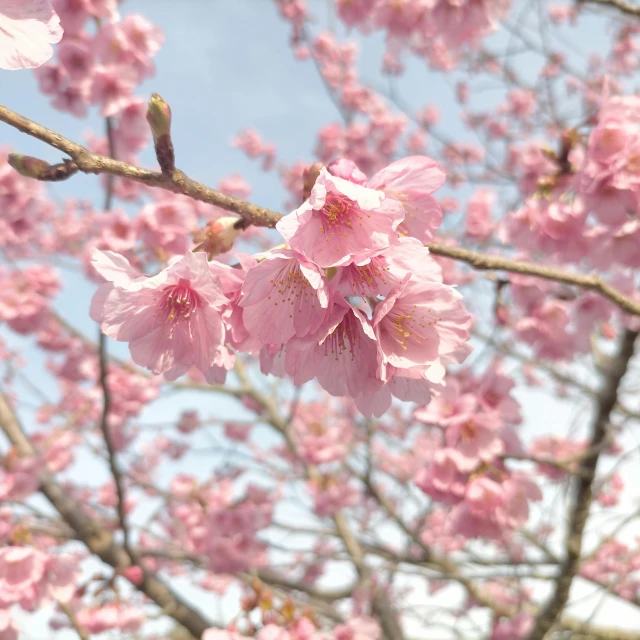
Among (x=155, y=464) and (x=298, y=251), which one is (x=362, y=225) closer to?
(x=298, y=251)

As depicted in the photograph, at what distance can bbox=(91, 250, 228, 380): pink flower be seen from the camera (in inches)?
41.3

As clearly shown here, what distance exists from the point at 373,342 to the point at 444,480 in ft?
3.85

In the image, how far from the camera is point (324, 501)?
4.77 meters

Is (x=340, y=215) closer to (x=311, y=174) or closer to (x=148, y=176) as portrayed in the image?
(x=311, y=174)

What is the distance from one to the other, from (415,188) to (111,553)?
2897 mm

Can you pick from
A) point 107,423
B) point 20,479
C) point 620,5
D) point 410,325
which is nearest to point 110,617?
point 20,479

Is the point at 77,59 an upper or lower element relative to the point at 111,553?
upper

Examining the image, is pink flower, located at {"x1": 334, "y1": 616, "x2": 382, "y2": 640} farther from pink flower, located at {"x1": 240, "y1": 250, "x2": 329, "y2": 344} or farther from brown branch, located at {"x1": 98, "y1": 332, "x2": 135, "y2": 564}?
pink flower, located at {"x1": 240, "y1": 250, "x2": 329, "y2": 344}

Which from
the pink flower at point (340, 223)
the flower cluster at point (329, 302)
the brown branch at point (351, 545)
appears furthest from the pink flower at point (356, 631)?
the pink flower at point (340, 223)

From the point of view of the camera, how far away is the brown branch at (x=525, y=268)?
1.16 m

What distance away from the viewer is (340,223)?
1025 millimetres

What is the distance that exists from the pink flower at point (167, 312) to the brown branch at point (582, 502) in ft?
6.92

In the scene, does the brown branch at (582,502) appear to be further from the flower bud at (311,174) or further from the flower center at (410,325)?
the flower bud at (311,174)

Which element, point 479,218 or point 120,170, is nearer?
point 120,170
